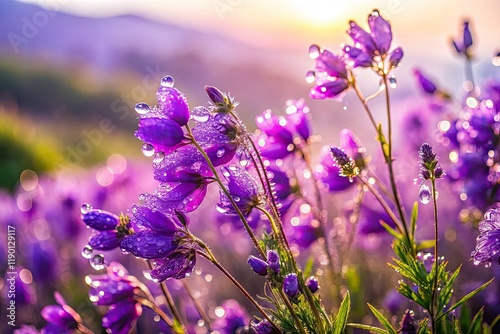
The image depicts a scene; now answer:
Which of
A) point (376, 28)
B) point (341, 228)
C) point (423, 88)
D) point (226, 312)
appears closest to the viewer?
point (376, 28)

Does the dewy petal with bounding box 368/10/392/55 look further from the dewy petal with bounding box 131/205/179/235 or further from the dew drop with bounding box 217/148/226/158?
the dewy petal with bounding box 131/205/179/235

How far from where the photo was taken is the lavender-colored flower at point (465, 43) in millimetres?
2867

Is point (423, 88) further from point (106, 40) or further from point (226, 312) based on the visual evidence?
point (106, 40)

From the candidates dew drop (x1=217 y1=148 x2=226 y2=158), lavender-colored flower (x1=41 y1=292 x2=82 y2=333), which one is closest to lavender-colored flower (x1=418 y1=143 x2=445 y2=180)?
dew drop (x1=217 y1=148 x2=226 y2=158)

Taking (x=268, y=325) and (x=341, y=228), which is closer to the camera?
(x=268, y=325)

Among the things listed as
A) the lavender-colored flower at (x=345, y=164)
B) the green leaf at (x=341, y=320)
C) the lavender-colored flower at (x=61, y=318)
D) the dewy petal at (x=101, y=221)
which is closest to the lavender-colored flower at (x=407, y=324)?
the green leaf at (x=341, y=320)

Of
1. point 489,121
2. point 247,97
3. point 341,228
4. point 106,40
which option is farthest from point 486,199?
point 106,40

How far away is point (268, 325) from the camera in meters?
1.60

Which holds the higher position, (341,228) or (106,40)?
(106,40)

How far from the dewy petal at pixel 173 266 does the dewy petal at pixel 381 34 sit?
77 centimetres

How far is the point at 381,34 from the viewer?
188cm

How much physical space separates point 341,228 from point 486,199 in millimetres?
622

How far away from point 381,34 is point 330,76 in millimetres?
180

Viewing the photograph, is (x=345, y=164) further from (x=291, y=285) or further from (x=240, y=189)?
(x=291, y=285)
